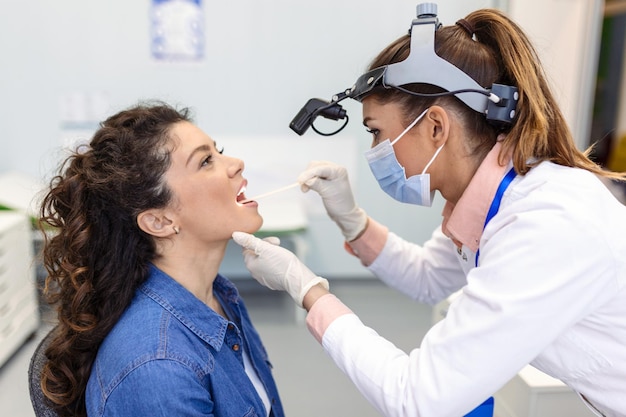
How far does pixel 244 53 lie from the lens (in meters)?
3.10

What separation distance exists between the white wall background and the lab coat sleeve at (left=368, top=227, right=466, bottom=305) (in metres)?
1.65

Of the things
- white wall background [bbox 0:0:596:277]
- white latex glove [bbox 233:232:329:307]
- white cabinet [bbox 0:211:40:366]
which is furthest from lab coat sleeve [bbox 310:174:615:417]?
white wall background [bbox 0:0:596:277]

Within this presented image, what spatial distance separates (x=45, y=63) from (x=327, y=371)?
235 cm

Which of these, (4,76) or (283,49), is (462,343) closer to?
(283,49)

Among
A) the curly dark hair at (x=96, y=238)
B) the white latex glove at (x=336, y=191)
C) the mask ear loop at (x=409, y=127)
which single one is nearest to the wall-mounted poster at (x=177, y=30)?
the white latex glove at (x=336, y=191)

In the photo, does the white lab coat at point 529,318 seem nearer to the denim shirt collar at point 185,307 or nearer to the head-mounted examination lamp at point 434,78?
the head-mounted examination lamp at point 434,78

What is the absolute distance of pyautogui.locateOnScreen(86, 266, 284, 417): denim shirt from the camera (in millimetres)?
977

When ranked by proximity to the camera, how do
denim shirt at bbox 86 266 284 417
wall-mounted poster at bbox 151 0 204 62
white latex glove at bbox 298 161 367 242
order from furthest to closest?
1. wall-mounted poster at bbox 151 0 204 62
2. white latex glove at bbox 298 161 367 242
3. denim shirt at bbox 86 266 284 417

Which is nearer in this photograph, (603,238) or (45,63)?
(603,238)

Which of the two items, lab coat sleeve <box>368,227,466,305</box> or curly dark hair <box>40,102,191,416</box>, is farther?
lab coat sleeve <box>368,227,466,305</box>

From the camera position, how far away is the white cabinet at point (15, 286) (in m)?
2.44

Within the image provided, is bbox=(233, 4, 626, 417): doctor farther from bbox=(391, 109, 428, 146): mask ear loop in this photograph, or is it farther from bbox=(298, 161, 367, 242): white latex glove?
bbox=(298, 161, 367, 242): white latex glove

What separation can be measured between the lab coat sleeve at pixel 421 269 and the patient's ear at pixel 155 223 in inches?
26.7

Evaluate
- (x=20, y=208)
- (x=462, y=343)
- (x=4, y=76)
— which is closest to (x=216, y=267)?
(x=462, y=343)
